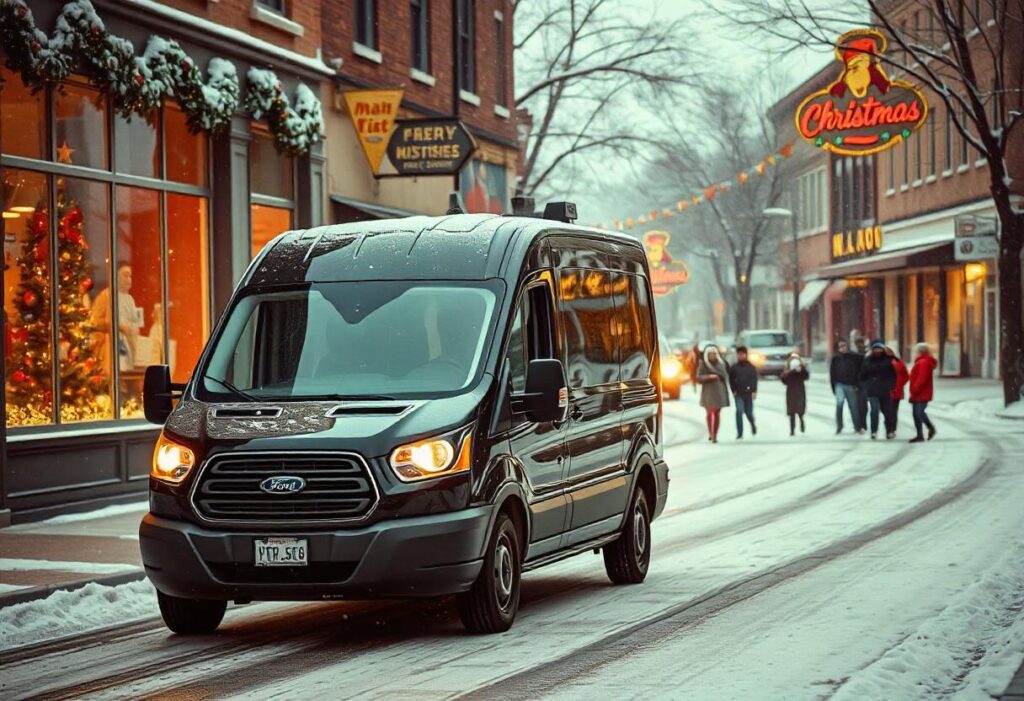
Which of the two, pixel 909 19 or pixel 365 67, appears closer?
pixel 365 67

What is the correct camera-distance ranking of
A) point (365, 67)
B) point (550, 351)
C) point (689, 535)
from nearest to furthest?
1. point (550, 351)
2. point (689, 535)
3. point (365, 67)

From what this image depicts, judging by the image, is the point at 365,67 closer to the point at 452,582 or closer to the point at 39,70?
the point at 39,70

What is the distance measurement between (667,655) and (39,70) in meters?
9.88

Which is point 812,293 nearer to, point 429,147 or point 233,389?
point 429,147

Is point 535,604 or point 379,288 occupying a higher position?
point 379,288

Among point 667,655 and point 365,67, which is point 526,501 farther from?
point 365,67

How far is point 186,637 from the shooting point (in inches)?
394

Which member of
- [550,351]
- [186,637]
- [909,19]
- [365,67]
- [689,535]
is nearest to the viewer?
[186,637]

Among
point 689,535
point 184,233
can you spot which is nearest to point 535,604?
point 689,535

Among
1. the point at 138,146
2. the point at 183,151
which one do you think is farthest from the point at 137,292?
the point at 183,151

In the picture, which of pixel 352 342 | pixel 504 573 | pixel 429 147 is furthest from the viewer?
pixel 429 147

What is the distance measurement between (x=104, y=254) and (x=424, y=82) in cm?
1104

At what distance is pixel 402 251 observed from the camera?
10.5 metres

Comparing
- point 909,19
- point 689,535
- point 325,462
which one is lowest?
point 689,535
